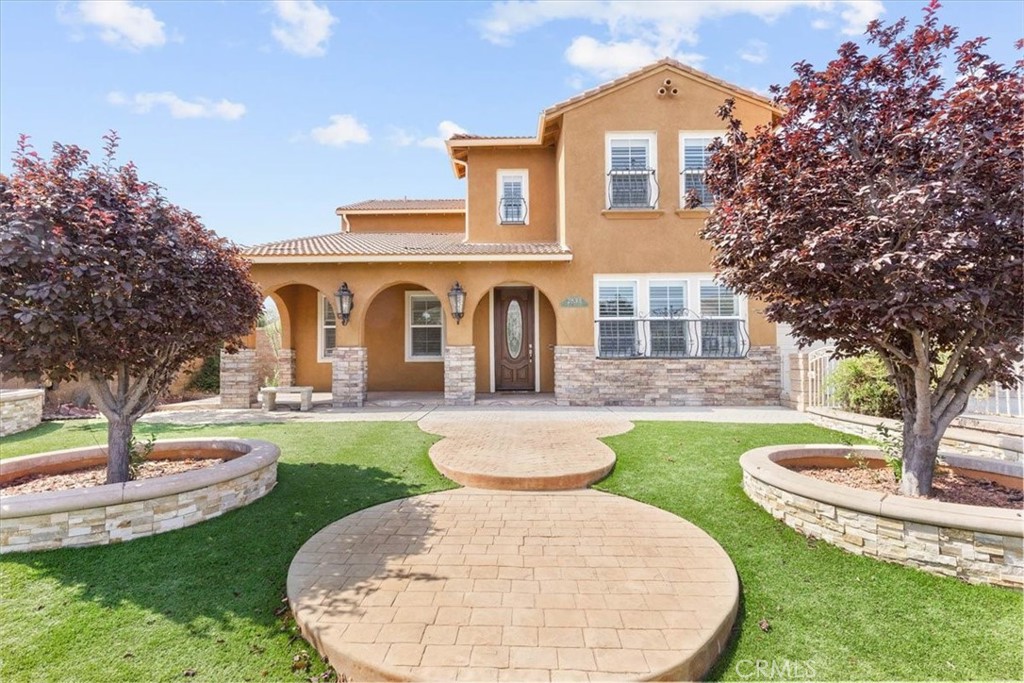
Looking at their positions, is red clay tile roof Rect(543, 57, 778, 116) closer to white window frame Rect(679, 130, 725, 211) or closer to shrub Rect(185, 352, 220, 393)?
white window frame Rect(679, 130, 725, 211)

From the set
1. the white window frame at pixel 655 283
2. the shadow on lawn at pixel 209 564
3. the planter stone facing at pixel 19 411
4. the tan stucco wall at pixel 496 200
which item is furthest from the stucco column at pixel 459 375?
the planter stone facing at pixel 19 411

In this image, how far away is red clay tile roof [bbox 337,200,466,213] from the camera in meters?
16.3

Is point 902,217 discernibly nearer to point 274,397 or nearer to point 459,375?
point 459,375

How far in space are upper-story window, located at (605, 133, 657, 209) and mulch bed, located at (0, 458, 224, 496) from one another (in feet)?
34.1

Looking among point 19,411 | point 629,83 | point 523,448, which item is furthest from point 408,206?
point 523,448

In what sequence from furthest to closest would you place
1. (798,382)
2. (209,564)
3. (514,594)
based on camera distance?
(798,382)
(209,564)
(514,594)

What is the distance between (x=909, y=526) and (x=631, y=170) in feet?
33.6

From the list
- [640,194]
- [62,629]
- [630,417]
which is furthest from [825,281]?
[640,194]

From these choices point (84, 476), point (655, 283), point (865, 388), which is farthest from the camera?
point (655, 283)

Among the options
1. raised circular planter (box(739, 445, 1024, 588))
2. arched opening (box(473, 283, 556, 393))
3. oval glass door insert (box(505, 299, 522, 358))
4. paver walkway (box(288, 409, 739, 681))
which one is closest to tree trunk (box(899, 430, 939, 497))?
raised circular planter (box(739, 445, 1024, 588))

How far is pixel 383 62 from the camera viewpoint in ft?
32.5

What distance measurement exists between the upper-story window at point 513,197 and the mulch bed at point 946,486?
10.0 meters

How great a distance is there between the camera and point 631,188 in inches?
469

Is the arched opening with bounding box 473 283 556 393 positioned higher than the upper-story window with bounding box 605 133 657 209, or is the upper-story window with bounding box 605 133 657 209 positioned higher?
the upper-story window with bounding box 605 133 657 209
